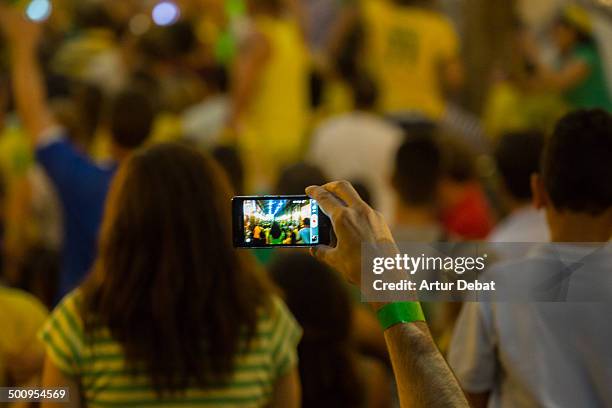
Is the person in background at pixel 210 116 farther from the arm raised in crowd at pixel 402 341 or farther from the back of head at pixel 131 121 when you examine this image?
the arm raised in crowd at pixel 402 341

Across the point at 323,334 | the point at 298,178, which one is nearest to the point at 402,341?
the point at 323,334

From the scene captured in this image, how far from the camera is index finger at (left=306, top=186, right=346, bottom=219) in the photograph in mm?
1538

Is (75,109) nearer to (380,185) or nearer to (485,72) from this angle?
(380,185)

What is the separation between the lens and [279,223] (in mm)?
1699

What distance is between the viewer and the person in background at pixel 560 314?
1.90 m

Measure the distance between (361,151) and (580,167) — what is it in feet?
10.1

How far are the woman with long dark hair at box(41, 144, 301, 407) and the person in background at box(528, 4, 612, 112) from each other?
3441 mm

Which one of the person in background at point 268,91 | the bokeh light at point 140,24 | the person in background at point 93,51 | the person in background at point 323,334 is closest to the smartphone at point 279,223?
the person in background at point 323,334

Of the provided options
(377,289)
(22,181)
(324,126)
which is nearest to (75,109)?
(22,181)

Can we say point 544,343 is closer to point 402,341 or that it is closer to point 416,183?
point 402,341

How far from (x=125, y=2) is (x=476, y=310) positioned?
5.52 metres

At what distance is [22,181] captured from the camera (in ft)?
16.2

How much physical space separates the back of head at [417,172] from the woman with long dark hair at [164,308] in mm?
1876

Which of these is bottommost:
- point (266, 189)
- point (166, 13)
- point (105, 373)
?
point (105, 373)
